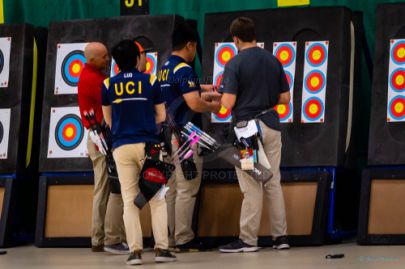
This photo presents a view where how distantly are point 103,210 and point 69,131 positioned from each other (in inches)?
36.8

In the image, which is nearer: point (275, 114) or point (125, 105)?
point (125, 105)

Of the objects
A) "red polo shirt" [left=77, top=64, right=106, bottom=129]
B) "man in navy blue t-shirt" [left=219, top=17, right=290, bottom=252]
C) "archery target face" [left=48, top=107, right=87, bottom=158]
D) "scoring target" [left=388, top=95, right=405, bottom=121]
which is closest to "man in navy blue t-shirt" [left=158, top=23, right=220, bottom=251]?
"man in navy blue t-shirt" [left=219, top=17, right=290, bottom=252]

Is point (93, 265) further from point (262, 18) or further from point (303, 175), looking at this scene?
point (262, 18)

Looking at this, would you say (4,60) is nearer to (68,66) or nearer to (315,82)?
(68,66)

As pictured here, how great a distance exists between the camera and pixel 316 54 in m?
6.97

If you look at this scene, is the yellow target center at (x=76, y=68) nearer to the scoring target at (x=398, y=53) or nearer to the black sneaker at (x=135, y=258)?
the black sneaker at (x=135, y=258)

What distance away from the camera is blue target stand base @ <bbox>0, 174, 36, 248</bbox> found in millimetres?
7586

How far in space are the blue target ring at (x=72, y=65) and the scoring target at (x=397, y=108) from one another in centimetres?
241

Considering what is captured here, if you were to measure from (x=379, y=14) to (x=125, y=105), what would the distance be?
2025 millimetres

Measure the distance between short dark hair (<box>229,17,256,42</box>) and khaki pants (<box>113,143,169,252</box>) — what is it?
1.05 meters

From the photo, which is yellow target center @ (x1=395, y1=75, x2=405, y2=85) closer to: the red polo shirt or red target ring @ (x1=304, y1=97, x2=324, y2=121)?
red target ring @ (x1=304, y1=97, x2=324, y2=121)

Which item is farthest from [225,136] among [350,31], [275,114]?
[350,31]

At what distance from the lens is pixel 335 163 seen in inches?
266

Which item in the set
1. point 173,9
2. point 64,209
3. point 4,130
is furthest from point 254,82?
point 4,130
